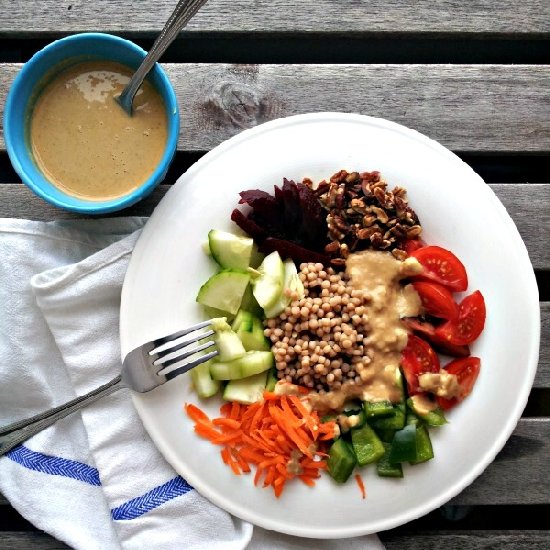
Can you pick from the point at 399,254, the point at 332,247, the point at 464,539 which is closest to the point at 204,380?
the point at 332,247

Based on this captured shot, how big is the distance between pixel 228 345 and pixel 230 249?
0.69 ft

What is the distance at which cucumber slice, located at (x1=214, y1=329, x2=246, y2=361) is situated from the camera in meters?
1.55

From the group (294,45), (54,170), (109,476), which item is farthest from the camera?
(294,45)

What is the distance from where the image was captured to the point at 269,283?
1.57m

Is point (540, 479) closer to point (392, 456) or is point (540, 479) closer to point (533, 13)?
point (392, 456)

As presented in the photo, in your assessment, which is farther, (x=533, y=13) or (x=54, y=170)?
(x=533, y=13)

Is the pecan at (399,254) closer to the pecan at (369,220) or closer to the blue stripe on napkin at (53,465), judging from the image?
the pecan at (369,220)

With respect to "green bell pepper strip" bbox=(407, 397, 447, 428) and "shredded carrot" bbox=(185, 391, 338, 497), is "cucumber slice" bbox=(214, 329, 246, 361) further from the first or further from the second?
"green bell pepper strip" bbox=(407, 397, 447, 428)

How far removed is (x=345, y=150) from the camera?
1656 millimetres

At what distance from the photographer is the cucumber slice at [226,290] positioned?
5.16 feet

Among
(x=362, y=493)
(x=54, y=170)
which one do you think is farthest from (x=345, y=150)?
(x=362, y=493)

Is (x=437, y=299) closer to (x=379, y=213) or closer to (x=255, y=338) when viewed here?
(x=379, y=213)

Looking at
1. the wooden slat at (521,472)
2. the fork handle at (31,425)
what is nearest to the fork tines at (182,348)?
the fork handle at (31,425)

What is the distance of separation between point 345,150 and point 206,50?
521 millimetres
